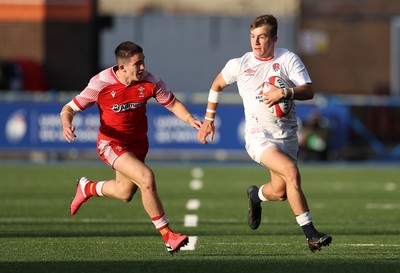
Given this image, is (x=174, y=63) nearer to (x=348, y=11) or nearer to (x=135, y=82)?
(x=348, y=11)

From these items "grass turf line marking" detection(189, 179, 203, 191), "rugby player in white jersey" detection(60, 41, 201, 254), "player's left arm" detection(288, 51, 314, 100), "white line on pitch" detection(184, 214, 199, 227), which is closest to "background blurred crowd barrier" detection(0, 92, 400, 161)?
"grass turf line marking" detection(189, 179, 203, 191)

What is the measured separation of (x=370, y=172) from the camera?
25641 millimetres

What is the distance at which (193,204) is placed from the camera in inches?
669

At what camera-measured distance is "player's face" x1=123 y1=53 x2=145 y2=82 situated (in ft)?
35.7

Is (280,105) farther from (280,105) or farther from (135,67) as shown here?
(135,67)

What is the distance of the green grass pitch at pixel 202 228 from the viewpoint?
386 inches

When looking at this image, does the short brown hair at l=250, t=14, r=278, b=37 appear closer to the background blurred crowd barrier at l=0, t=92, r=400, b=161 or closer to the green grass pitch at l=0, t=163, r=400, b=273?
the green grass pitch at l=0, t=163, r=400, b=273

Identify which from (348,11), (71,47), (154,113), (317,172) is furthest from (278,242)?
(348,11)

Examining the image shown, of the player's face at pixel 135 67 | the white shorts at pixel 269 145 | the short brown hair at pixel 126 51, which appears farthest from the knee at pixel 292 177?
the short brown hair at pixel 126 51

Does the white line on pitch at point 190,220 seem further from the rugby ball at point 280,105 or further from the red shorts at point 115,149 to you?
the rugby ball at point 280,105

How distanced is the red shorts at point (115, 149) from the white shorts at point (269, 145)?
93 cm

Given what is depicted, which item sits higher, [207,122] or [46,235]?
[207,122]

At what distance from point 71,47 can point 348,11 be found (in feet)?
43.5

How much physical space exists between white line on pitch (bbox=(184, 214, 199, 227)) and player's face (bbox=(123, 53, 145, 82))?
10.3 feet
